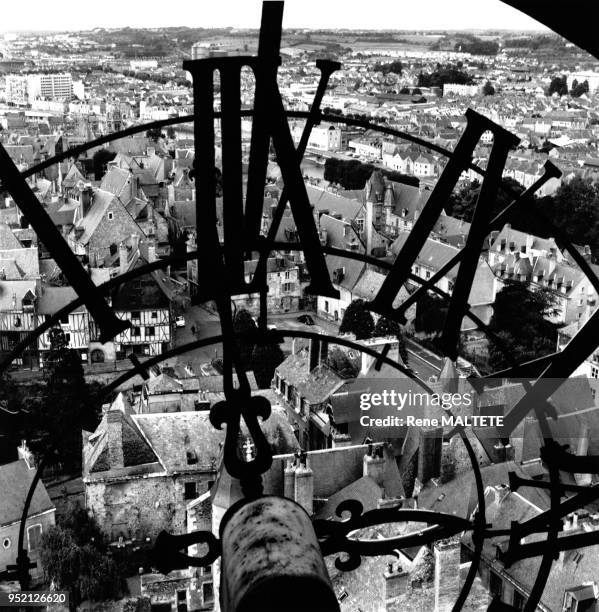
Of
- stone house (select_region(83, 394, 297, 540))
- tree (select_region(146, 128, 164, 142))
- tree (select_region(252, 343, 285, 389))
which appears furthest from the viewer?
tree (select_region(146, 128, 164, 142))

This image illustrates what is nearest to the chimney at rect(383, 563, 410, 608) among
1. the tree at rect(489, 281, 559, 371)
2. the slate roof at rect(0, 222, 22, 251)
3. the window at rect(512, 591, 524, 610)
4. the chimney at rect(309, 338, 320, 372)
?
the window at rect(512, 591, 524, 610)

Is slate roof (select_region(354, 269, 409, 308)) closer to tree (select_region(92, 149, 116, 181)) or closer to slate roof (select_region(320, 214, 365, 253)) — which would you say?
slate roof (select_region(320, 214, 365, 253))

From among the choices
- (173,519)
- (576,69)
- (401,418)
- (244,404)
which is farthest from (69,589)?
(576,69)

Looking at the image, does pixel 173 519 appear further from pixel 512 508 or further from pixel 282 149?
pixel 282 149

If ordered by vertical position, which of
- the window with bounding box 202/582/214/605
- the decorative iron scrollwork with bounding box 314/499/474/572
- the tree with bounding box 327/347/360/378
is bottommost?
the tree with bounding box 327/347/360/378

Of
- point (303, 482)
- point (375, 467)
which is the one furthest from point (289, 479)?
point (375, 467)

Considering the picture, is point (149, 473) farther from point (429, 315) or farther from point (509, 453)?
point (429, 315)
